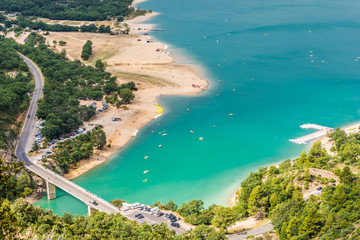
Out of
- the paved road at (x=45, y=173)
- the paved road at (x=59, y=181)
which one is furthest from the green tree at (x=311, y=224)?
the paved road at (x=45, y=173)

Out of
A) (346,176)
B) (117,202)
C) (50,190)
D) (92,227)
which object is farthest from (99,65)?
(346,176)

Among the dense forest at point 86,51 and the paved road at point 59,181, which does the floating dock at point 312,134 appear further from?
the dense forest at point 86,51

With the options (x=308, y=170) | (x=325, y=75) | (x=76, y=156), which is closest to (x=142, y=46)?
(x=325, y=75)

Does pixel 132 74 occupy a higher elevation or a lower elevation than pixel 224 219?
higher

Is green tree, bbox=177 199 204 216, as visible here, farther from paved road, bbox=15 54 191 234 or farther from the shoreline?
the shoreline

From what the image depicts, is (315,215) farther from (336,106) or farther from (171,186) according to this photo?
(336,106)

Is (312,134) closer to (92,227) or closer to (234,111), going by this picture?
(234,111)

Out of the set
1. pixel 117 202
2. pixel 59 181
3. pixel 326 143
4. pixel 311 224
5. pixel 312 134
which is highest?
pixel 312 134
